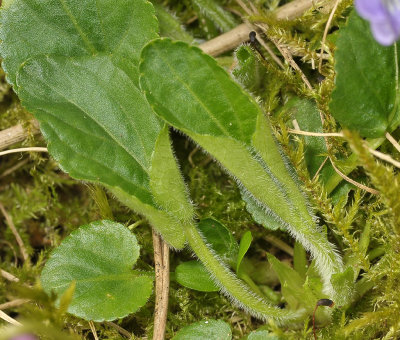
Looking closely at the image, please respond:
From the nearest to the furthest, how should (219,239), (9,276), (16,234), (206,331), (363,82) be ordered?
(363,82)
(206,331)
(219,239)
(9,276)
(16,234)

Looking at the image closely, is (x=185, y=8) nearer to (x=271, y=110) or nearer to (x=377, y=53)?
(x=271, y=110)

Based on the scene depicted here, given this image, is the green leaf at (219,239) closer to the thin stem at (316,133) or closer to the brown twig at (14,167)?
the thin stem at (316,133)

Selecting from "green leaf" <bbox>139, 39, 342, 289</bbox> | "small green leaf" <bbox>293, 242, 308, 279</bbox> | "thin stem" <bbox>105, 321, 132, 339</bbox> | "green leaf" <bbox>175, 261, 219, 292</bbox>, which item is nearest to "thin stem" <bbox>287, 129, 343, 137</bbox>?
"green leaf" <bbox>139, 39, 342, 289</bbox>

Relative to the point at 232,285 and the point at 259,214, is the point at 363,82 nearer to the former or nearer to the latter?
the point at 259,214

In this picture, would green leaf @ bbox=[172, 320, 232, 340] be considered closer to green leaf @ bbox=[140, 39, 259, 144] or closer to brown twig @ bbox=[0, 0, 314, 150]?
green leaf @ bbox=[140, 39, 259, 144]

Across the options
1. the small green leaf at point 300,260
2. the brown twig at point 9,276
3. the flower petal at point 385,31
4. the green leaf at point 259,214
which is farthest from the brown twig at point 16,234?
the flower petal at point 385,31

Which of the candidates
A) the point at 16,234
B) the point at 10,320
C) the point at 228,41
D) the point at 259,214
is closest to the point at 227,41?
the point at 228,41

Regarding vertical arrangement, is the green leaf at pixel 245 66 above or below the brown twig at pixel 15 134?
above
